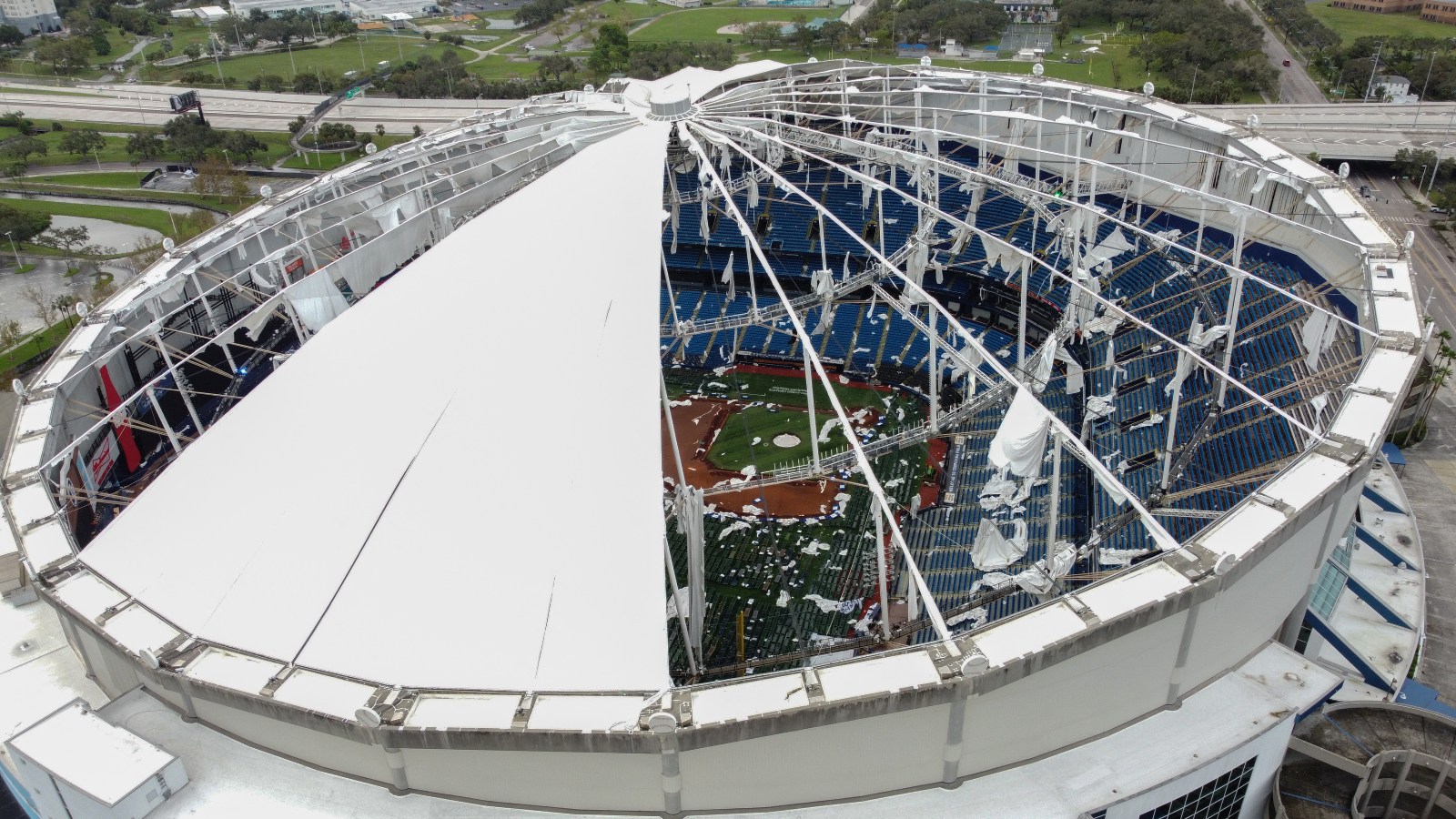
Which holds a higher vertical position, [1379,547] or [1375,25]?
[1375,25]

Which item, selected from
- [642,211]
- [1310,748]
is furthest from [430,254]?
[1310,748]

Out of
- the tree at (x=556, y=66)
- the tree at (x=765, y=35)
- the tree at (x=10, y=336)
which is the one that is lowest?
the tree at (x=10, y=336)

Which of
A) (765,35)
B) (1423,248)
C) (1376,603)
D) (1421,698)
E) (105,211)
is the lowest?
(1421,698)

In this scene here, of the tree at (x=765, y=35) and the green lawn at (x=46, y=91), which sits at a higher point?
the tree at (x=765, y=35)

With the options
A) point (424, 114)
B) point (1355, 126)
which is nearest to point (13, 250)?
point (424, 114)

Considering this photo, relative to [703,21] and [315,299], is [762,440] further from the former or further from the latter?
[703,21]

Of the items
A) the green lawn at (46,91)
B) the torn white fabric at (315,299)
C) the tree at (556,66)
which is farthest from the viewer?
the green lawn at (46,91)

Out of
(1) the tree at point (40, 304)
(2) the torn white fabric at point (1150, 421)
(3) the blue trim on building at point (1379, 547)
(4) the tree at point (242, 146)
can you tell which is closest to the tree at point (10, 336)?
(1) the tree at point (40, 304)

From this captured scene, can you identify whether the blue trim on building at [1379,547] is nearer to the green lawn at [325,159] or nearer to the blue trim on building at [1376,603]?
the blue trim on building at [1376,603]
